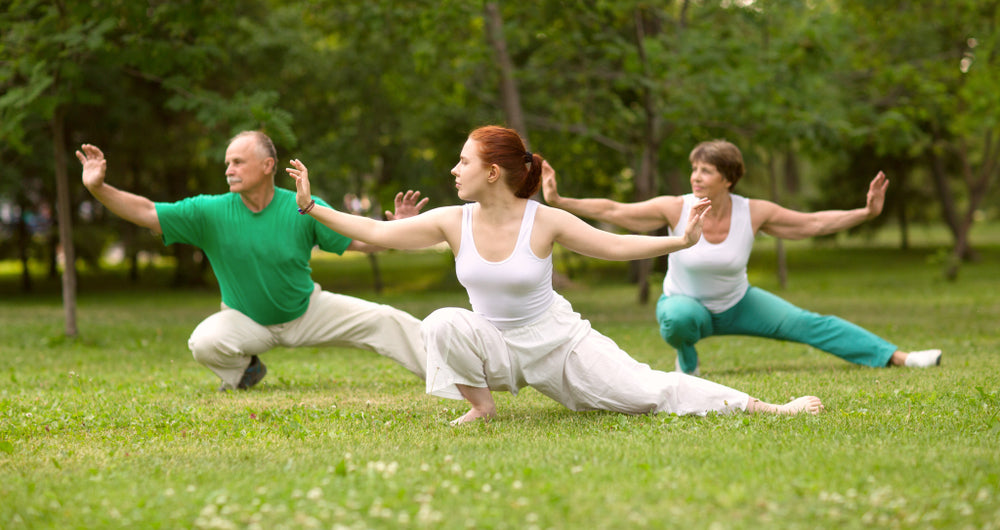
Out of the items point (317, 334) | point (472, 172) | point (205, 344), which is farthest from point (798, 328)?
point (205, 344)

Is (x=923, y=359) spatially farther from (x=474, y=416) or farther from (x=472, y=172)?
(x=472, y=172)

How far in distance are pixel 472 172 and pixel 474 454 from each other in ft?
5.43

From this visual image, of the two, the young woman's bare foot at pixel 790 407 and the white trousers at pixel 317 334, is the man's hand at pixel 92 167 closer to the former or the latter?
the white trousers at pixel 317 334

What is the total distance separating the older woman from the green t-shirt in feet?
6.38

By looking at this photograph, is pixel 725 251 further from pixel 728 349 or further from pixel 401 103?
pixel 401 103

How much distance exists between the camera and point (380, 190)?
970 inches

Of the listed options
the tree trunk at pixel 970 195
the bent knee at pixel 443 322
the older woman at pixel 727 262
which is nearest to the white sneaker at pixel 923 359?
the older woman at pixel 727 262

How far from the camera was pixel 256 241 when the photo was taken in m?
7.18

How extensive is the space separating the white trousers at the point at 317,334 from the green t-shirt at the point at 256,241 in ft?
0.53

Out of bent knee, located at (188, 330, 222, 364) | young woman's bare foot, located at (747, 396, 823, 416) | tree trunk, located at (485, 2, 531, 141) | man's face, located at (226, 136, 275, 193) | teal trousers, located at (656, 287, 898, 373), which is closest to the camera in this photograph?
young woman's bare foot, located at (747, 396, 823, 416)

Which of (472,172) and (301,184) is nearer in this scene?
(301,184)

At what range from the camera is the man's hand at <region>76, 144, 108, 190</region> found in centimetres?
643

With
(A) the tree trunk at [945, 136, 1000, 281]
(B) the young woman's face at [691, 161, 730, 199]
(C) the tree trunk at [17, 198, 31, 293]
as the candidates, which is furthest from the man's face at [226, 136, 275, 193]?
(C) the tree trunk at [17, 198, 31, 293]

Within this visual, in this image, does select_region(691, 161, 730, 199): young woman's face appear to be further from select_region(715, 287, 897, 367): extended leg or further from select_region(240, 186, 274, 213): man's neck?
select_region(240, 186, 274, 213): man's neck
